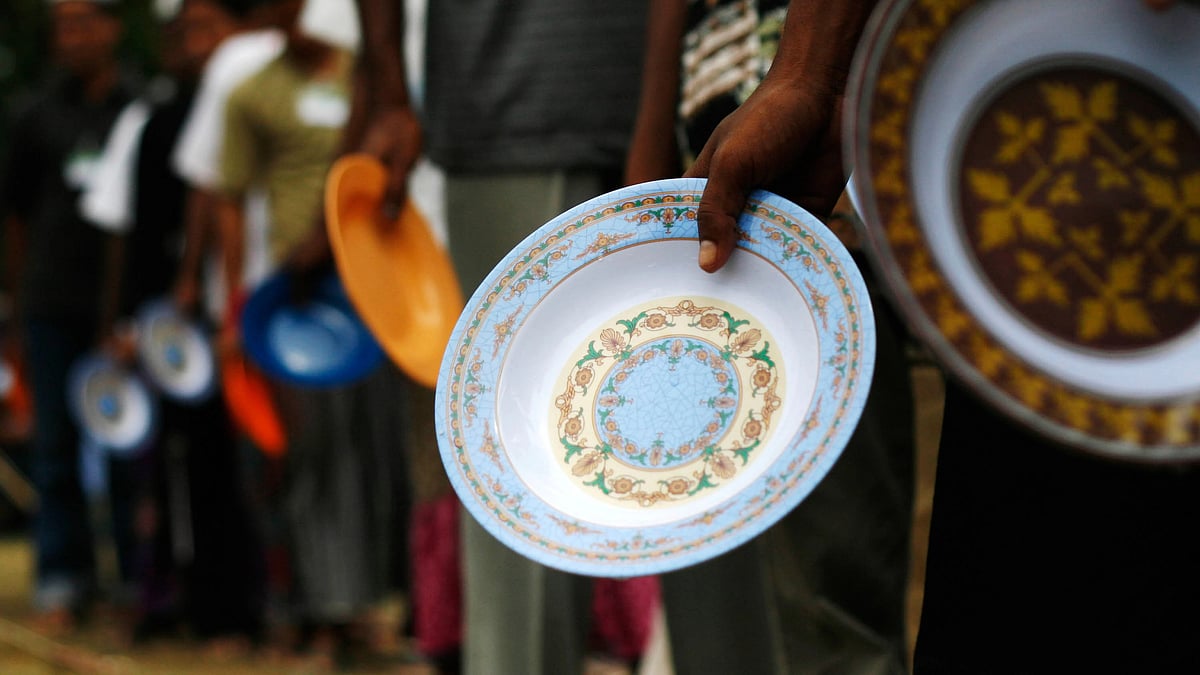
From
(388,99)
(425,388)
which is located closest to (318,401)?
(425,388)

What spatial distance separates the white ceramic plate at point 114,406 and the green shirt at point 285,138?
85 cm

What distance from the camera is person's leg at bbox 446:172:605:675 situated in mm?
2027

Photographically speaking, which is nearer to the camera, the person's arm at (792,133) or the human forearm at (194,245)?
the person's arm at (792,133)

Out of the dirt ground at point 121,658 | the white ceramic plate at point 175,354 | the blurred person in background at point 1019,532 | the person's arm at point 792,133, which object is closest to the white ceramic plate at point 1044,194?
the blurred person in background at point 1019,532

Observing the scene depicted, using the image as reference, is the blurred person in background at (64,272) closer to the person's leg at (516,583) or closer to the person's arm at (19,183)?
the person's arm at (19,183)

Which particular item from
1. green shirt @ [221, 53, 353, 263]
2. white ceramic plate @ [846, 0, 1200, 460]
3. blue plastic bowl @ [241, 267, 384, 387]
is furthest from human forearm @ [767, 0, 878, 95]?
green shirt @ [221, 53, 353, 263]

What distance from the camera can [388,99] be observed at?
237 centimetres

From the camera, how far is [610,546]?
1162mm

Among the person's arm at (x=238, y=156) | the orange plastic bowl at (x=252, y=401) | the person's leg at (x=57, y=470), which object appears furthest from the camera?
the person's leg at (x=57, y=470)

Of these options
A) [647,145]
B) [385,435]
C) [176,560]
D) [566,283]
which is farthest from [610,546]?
[176,560]

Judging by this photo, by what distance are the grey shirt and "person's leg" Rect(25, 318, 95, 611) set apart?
3245 millimetres

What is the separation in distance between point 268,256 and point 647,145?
87.6 inches

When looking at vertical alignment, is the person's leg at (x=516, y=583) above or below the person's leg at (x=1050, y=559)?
below

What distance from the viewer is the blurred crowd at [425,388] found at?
124cm
